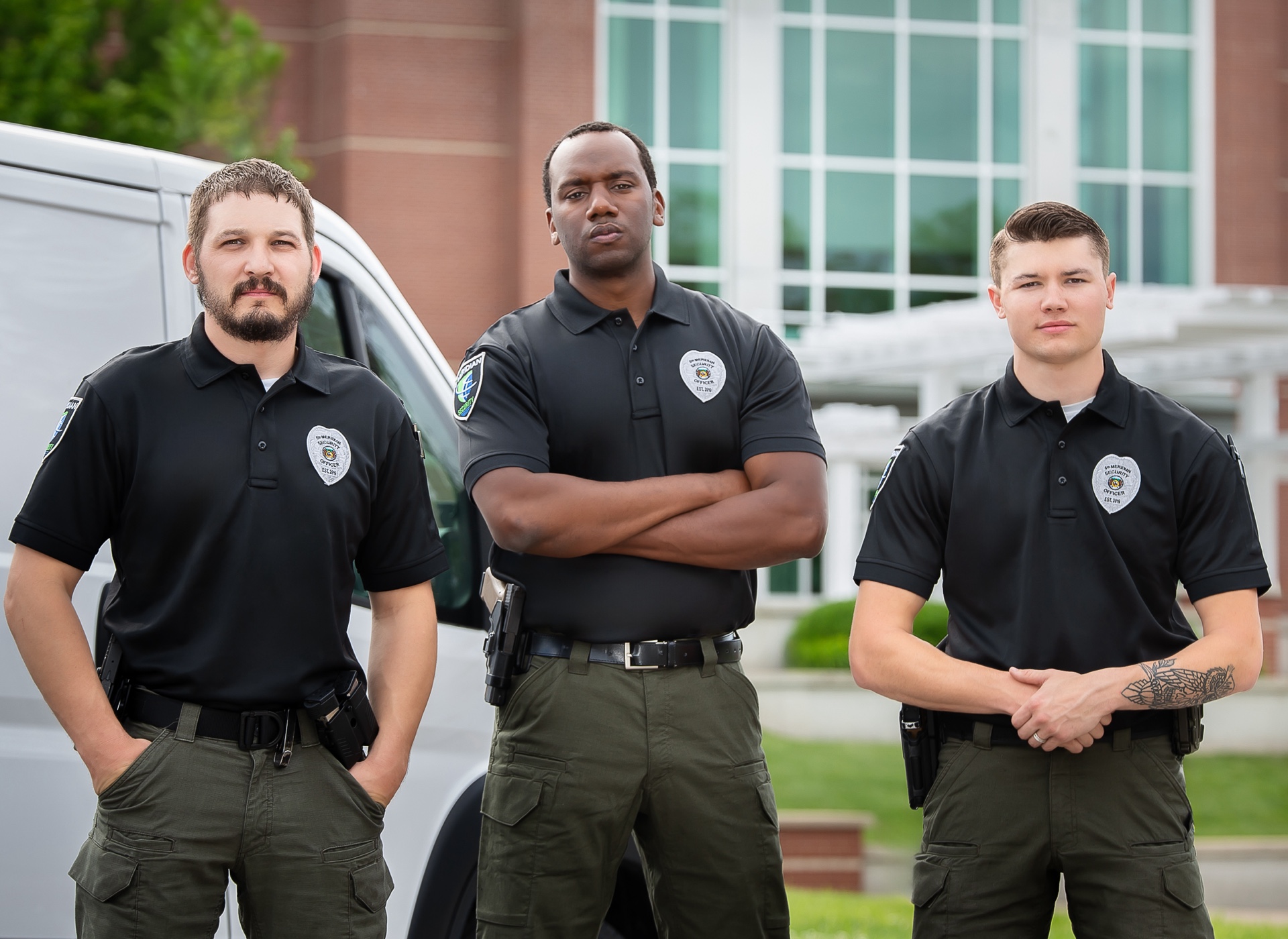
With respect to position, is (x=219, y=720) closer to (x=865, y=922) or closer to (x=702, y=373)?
(x=702, y=373)

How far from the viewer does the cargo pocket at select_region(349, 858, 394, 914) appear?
99.6 inches

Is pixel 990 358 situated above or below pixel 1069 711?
above

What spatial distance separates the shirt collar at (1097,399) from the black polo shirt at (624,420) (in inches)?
15.5

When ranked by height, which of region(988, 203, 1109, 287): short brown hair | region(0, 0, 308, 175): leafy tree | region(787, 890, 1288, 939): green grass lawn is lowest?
region(787, 890, 1288, 939): green grass lawn

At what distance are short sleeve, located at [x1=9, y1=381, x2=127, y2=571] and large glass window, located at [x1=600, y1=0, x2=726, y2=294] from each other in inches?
719

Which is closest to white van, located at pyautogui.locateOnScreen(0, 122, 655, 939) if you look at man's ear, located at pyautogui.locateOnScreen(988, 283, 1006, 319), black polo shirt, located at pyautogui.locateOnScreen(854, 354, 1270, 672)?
black polo shirt, located at pyautogui.locateOnScreen(854, 354, 1270, 672)

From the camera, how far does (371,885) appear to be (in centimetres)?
256

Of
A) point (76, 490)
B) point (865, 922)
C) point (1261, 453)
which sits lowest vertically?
point (865, 922)

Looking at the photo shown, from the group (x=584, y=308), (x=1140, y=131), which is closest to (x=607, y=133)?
(x=584, y=308)

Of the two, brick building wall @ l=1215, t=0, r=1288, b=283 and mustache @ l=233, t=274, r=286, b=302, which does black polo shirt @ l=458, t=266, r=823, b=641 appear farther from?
brick building wall @ l=1215, t=0, r=1288, b=283

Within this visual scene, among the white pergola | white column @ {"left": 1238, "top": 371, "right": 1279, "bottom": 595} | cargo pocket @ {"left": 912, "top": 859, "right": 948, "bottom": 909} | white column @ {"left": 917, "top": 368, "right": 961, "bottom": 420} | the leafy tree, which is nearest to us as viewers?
cargo pocket @ {"left": 912, "top": 859, "right": 948, "bottom": 909}

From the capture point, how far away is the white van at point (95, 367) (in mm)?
2807

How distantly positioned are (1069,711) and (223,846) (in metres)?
1.52

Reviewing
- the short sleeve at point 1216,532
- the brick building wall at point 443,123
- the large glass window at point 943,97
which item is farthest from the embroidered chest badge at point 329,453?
the large glass window at point 943,97
